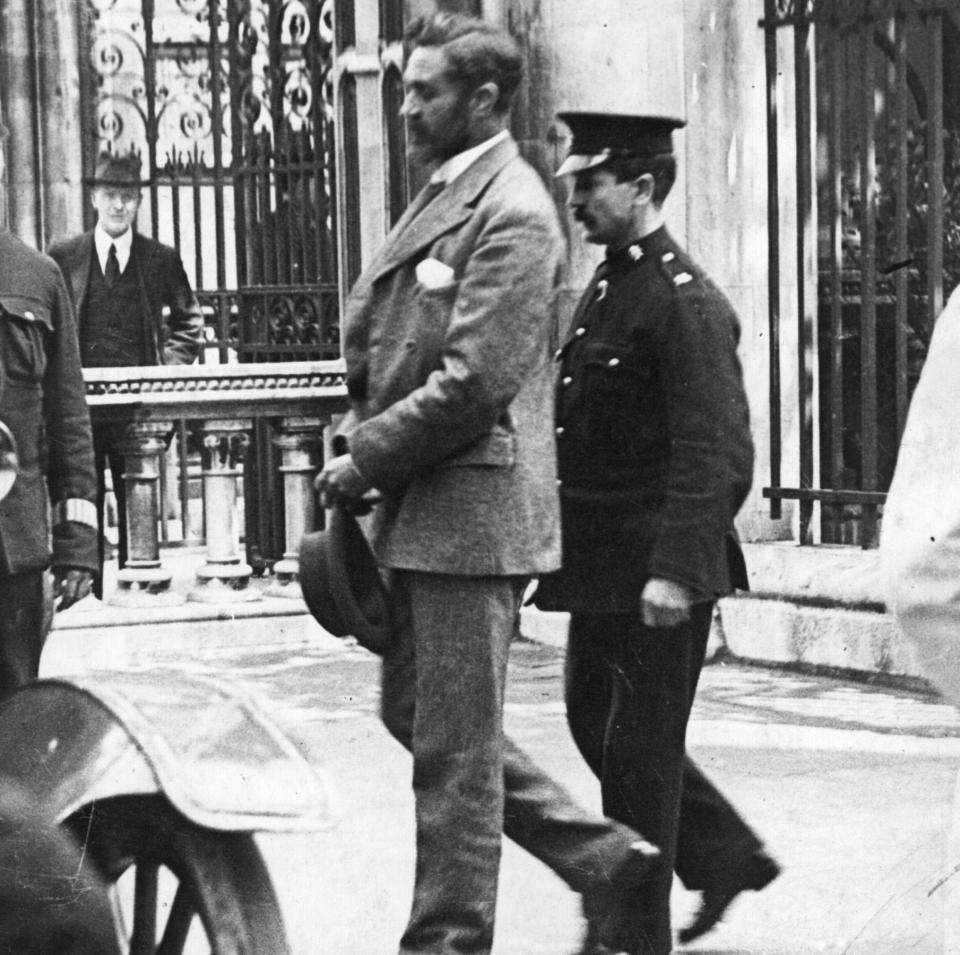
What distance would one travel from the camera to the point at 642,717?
483 cm

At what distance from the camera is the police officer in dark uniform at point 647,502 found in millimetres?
4758

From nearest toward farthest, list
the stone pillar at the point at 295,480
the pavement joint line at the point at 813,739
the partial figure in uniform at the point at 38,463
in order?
the partial figure in uniform at the point at 38,463, the pavement joint line at the point at 813,739, the stone pillar at the point at 295,480

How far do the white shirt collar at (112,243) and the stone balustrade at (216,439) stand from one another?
1.59 meters

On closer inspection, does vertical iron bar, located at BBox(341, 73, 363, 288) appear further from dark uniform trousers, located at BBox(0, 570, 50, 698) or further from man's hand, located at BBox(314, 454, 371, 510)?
man's hand, located at BBox(314, 454, 371, 510)

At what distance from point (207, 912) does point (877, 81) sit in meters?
6.85

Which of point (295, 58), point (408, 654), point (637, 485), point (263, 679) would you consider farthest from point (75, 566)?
point (295, 58)

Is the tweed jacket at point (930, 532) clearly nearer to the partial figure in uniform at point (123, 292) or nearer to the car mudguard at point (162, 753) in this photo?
the car mudguard at point (162, 753)

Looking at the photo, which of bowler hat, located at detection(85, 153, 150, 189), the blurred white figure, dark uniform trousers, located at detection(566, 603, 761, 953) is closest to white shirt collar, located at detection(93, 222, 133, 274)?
bowler hat, located at detection(85, 153, 150, 189)

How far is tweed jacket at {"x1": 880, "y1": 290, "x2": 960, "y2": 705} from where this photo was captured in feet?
6.77

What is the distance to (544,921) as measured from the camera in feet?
17.5

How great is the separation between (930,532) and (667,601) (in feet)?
8.75

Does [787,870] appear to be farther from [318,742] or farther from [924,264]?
[924,264]

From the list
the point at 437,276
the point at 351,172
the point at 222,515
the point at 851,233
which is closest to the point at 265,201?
the point at 351,172

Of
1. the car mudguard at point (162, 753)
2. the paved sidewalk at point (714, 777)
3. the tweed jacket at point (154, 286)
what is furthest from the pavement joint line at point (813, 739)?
the car mudguard at point (162, 753)
